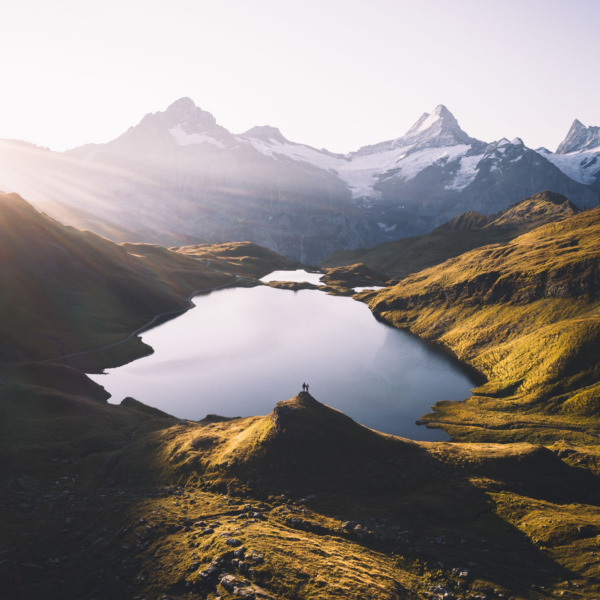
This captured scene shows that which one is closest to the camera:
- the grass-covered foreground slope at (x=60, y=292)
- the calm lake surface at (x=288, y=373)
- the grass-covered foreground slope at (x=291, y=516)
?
the grass-covered foreground slope at (x=291, y=516)

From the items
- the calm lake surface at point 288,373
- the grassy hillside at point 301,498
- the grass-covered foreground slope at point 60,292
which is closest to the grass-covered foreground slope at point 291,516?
the grassy hillside at point 301,498

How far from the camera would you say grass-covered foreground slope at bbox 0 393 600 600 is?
28.8 meters

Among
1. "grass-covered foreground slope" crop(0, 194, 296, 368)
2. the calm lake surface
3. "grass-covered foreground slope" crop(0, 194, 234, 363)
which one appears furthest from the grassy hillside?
"grass-covered foreground slope" crop(0, 194, 234, 363)

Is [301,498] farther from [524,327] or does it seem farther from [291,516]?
[524,327]

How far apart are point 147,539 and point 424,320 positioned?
143 meters

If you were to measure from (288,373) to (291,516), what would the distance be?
73945 millimetres

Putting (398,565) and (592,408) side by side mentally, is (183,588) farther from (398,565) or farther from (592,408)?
(592,408)

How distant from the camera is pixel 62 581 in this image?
A: 29766 mm

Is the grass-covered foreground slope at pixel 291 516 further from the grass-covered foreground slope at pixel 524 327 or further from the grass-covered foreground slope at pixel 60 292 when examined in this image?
the grass-covered foreground slope at pixel 60 292

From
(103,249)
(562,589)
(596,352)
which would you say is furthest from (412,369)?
(103,249)

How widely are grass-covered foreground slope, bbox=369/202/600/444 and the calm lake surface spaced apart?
319 inches

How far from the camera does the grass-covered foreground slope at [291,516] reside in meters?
28.8

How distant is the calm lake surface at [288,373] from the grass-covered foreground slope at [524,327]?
8094 mm

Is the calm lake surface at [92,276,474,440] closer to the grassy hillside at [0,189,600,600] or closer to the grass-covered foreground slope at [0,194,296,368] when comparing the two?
the grassy hillside at [0,189,600,600]
